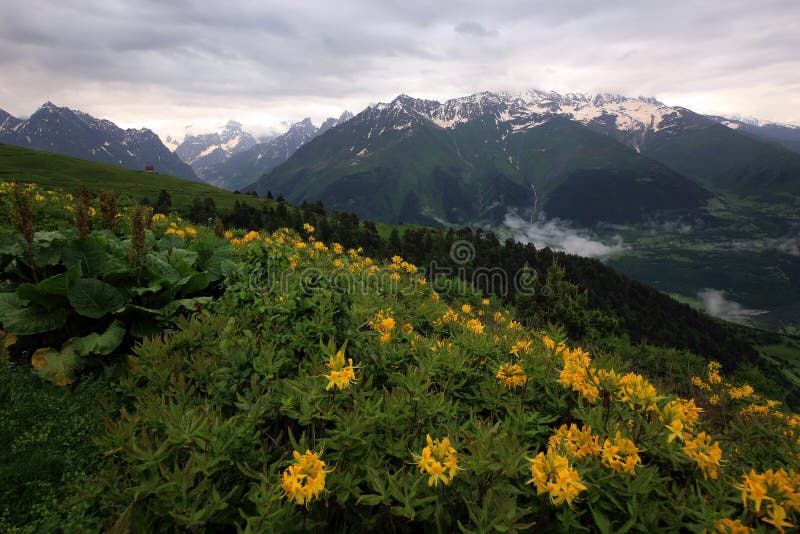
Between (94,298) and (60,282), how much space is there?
0.44 m

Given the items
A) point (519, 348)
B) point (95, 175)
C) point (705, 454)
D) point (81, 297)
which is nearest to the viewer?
point (705, 454)

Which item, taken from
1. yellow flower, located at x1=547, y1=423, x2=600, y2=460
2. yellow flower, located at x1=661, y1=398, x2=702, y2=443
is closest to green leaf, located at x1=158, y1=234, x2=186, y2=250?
yellow flower, located at x1=547, y1=423, x2=600, y2=460

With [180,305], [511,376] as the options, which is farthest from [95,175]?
[511,376]

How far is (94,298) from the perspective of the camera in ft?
17.7

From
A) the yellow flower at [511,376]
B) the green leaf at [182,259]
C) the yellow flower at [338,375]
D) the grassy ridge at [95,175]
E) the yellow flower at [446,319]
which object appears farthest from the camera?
the grassy ridge at [95,175]

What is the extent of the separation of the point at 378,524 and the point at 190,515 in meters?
1.16

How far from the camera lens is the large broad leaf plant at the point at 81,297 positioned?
4.94 meters

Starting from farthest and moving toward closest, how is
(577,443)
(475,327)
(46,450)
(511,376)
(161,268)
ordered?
1. (161,268)
2. (475,327)
3. (511,376)
4. (46,450)
5. (577,443)

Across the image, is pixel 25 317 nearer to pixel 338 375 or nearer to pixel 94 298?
pixel 94 298

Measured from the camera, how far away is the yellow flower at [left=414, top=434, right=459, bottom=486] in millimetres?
2254

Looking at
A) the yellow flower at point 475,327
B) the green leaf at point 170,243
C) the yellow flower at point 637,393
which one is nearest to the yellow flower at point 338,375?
the yellow flower at point 637,393

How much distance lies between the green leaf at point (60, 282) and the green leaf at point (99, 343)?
31.1 inches

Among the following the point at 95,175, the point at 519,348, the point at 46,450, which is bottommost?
the point at 46,450

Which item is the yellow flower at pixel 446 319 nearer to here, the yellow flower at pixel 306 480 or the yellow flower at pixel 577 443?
the yellow flower at pixel 577 443
